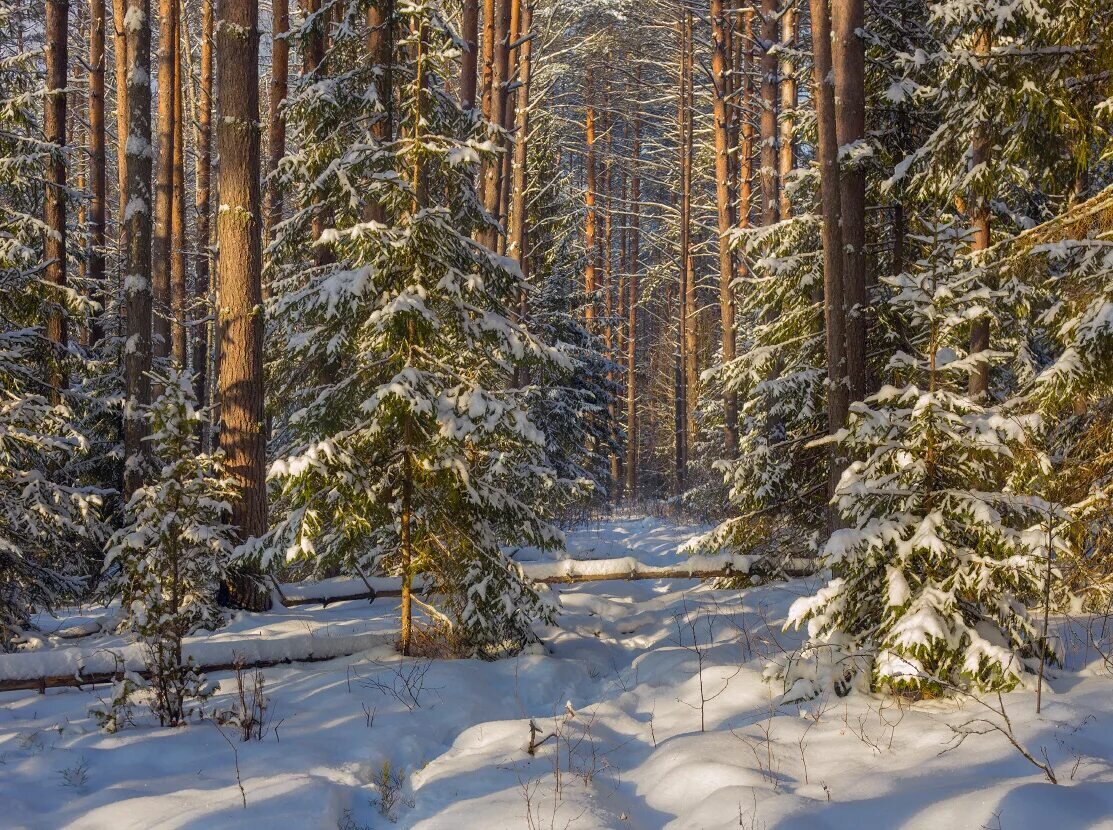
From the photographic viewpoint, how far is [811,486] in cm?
896

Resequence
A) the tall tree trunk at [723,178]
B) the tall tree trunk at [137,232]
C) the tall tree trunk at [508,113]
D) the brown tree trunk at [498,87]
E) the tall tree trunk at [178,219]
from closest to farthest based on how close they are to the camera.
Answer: the tall tree trunk at [137,232] < the brown tree trunk at [498,87] < the tall tree trunk at [508,113] < the tall tree trunk at [178,219] < the tall tree trunk at [723,178]

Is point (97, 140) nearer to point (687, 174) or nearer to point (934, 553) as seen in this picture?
point (687, 174)

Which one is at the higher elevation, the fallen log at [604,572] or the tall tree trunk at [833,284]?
the tall tree trunk at [833,284]

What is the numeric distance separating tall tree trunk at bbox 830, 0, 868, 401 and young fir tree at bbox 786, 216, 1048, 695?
184 cm

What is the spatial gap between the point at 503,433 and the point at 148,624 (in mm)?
3081

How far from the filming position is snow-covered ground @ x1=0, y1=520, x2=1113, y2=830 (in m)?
3.78

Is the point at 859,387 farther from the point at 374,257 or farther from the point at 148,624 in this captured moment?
the point at 148,624

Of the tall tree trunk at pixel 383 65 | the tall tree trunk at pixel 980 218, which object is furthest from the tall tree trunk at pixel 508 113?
the tall tree trunk at pixel 980 218

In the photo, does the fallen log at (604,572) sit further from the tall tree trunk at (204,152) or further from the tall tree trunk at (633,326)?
the tall tree trunk at (633,326)

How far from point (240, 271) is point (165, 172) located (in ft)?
26.2

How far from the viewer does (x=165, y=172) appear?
1465 cm

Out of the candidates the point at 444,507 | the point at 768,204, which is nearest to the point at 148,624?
the point at 444,507

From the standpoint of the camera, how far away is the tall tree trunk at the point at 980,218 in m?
7.83

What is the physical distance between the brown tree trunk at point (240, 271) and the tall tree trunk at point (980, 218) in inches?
301
